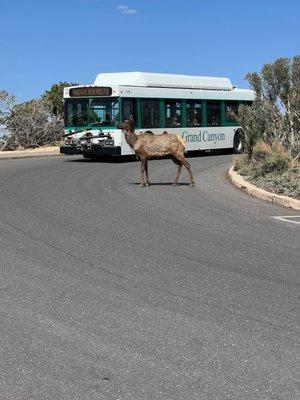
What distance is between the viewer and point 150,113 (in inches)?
1003

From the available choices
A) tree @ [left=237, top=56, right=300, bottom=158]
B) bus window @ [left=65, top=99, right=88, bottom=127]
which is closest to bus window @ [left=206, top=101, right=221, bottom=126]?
bus window @ [left=65, top=99, right=88, bottom=127]

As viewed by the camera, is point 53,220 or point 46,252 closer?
point 46,252

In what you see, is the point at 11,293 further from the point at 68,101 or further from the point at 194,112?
the point at 194,112

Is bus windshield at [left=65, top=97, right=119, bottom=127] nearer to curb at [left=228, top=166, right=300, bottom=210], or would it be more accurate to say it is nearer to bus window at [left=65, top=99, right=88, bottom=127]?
bus window at [left=65, top=99, right=88, bottom=127]

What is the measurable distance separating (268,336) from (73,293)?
204cm

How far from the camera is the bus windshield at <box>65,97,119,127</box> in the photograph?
24.1m

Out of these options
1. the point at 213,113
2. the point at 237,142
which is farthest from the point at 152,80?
the point at 237,142

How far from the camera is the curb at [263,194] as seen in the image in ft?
41.0

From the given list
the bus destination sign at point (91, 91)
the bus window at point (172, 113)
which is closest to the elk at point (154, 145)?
the bus destination sign at point (91, 91)

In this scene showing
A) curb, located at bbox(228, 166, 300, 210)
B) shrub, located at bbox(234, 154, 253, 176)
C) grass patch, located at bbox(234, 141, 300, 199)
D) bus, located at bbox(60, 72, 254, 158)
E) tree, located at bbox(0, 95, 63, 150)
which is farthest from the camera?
tree, located at bbox(0, 95, 63, 150)

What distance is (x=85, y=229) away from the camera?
9.78 m

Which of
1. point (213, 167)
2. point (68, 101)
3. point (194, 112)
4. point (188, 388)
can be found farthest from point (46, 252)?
point (194, 112)

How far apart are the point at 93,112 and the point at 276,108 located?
26.4ft

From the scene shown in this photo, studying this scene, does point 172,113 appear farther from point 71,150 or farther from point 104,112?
point 71,150
